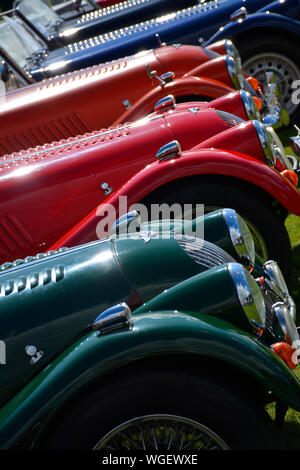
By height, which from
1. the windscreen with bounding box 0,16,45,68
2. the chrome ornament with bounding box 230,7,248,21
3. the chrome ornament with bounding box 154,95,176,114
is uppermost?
the windscreen with bounding box 0,16,45,68

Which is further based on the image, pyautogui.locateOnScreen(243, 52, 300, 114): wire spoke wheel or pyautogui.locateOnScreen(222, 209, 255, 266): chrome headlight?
pyautogui.locateOnScreen(243, 52, 300, 114): wire spoke wheel

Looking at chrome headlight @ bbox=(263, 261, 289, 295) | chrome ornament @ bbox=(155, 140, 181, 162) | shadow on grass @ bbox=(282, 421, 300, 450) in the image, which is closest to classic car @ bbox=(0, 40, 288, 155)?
chrome ornament @ bbox=(155, 140, 181, 162)

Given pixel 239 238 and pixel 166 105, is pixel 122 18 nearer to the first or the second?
pixel 166 105

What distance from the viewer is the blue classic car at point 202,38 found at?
6.79 meters

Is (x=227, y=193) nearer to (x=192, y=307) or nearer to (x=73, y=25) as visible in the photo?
(x=192, y=307)

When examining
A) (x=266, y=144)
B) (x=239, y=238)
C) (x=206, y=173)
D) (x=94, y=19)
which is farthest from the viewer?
(x=94, y=19)

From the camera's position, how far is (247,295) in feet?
7.34

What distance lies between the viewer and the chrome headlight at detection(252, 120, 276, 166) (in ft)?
12.3

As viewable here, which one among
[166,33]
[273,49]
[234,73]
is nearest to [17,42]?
[166,33]

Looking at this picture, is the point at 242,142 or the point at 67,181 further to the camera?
the point at 67,181

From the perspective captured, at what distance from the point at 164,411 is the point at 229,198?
1.79 m

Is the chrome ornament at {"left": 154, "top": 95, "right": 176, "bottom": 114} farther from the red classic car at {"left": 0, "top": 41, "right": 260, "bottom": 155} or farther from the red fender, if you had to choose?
the red fender

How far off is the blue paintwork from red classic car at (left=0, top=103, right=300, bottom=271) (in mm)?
3083

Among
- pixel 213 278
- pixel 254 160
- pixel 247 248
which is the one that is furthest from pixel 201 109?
pixel 213 278
